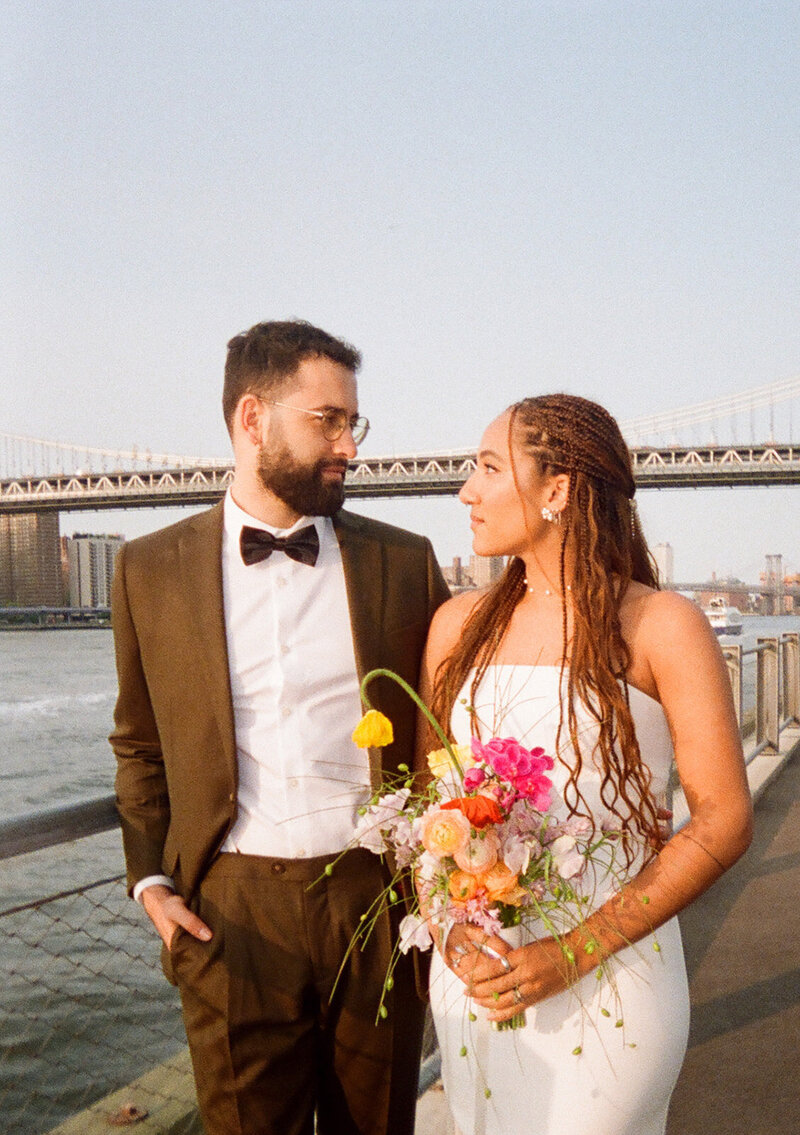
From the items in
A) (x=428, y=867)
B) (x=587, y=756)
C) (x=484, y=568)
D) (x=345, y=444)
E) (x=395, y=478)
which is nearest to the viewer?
(x=428, y=867)

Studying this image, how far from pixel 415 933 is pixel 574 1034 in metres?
0.36

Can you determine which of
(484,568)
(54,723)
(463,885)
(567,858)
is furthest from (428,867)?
(54,723)

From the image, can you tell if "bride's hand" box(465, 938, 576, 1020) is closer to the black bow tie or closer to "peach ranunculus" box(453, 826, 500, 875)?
"peach ranunculus" box(453, 826, 500, 875)

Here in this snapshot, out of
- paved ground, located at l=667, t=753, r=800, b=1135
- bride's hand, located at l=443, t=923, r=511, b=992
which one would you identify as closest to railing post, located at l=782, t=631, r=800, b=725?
paved ground, located at l=667, t=753, r=800, b=1135

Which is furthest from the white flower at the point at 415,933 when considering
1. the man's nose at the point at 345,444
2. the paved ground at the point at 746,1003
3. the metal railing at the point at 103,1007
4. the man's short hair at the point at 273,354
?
the metal railing at the point at 103,1007

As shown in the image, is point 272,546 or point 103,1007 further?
point 103,1007

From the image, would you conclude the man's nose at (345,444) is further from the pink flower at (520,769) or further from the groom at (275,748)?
the pink flower at (520,769)

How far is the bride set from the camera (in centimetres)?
148

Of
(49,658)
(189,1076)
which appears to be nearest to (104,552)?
(49,658)

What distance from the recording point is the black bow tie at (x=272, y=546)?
180 centimetres

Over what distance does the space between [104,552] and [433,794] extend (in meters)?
49.6

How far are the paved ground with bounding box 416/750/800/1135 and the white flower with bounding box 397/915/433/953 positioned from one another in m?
0.82

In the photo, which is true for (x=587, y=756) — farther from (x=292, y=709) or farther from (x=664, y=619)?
(x=292, y=709)

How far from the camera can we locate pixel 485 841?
128 cm
